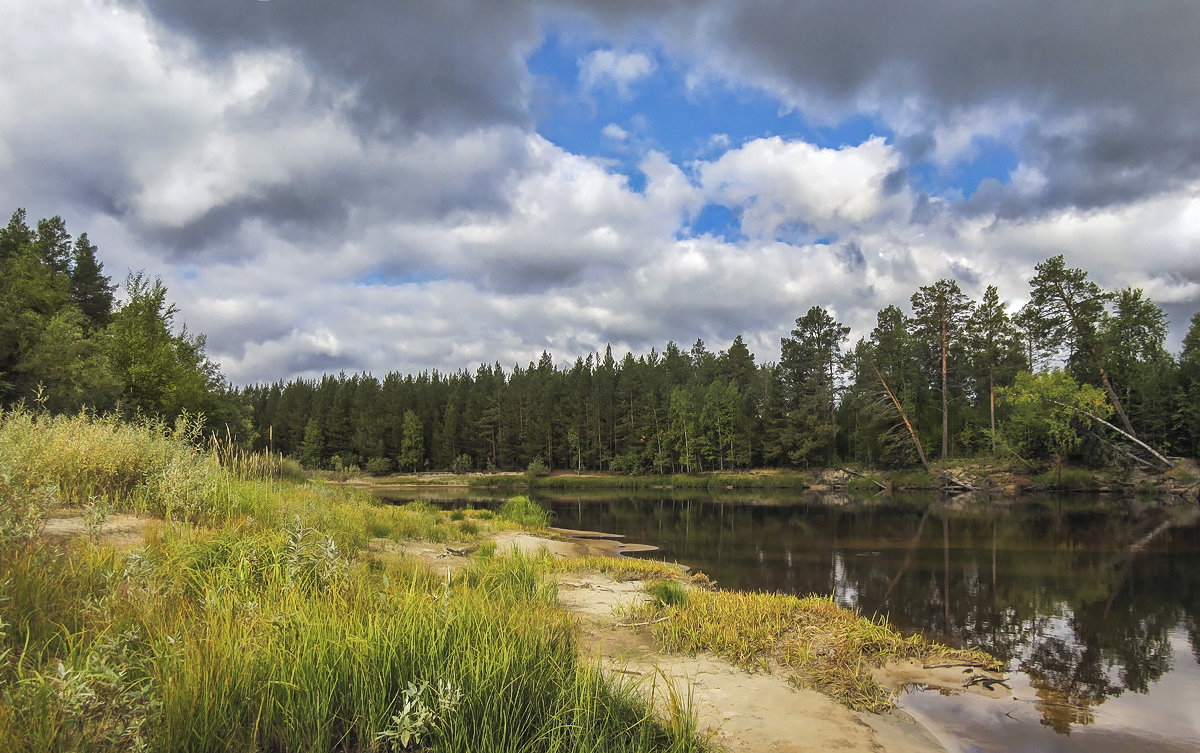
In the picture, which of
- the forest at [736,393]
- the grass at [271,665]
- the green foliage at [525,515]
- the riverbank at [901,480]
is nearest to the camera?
the grass at [271,665]

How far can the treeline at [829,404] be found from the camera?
164ft

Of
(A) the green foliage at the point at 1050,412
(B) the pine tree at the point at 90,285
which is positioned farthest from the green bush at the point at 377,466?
(A) the green foliage at the point at 1050,412

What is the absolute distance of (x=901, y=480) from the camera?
58.6 metres

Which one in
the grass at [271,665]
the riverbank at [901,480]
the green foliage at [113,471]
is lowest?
the riverbank at [901,480]

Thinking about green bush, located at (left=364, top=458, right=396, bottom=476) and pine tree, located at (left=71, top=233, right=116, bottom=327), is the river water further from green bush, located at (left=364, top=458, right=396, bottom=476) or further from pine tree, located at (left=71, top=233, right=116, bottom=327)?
green bush, located at (left=364, top=458, right=396, bottom=476)

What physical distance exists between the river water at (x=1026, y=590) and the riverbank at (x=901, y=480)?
12295 millimetres

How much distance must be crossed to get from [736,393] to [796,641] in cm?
7302

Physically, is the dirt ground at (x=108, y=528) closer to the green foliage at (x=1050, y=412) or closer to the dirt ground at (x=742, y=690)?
the dirt ground at (x=742, y=690)

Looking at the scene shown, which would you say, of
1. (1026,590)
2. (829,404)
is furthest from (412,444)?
(1026,590)

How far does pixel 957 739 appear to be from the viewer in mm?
6457

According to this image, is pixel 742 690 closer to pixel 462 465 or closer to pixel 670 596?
pixel 670 596

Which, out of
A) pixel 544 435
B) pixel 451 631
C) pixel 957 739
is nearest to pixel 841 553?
pixel 957 739

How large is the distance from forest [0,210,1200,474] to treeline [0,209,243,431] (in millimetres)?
135

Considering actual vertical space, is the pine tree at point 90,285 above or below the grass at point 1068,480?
above
